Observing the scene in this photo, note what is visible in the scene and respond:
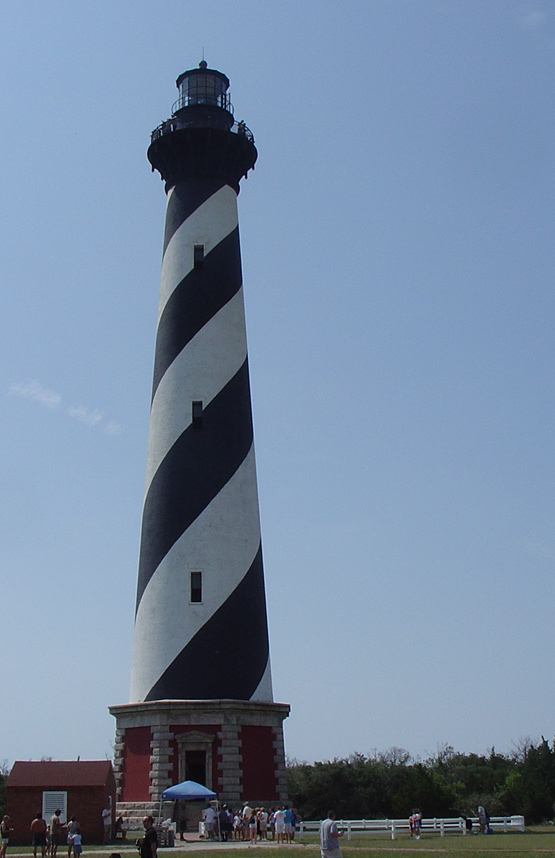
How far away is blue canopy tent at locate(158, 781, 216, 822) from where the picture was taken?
24.0m

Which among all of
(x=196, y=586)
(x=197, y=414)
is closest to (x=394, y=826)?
(x=196, y=586)

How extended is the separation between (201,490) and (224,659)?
4597 millimetres

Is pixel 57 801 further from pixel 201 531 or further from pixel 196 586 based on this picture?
pixel 201 531

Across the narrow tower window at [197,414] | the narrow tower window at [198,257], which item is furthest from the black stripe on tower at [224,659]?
the narrow tower window at [198,257]

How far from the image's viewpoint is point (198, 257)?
30.6m

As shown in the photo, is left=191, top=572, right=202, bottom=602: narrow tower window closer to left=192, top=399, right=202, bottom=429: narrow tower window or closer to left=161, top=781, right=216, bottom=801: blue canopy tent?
left=192, top=399, right=202, bottom=429: narrow tower window

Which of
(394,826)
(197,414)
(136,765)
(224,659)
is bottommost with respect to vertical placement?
(394,826)

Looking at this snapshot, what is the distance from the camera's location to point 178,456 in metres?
28.5

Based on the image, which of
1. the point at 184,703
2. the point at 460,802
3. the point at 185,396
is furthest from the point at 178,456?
the point at 460,802

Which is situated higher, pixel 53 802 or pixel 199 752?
pixel 199 752

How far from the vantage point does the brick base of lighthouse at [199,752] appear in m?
25.9

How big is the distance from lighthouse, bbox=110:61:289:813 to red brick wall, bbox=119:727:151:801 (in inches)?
1.8

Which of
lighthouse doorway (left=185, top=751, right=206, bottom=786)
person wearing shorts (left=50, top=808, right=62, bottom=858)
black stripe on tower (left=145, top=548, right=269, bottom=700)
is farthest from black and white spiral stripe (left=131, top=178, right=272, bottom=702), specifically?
person wearing shorts (left=50, top=808, right=62, bottom=858)

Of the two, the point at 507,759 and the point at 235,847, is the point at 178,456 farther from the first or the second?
the point at 507,759
